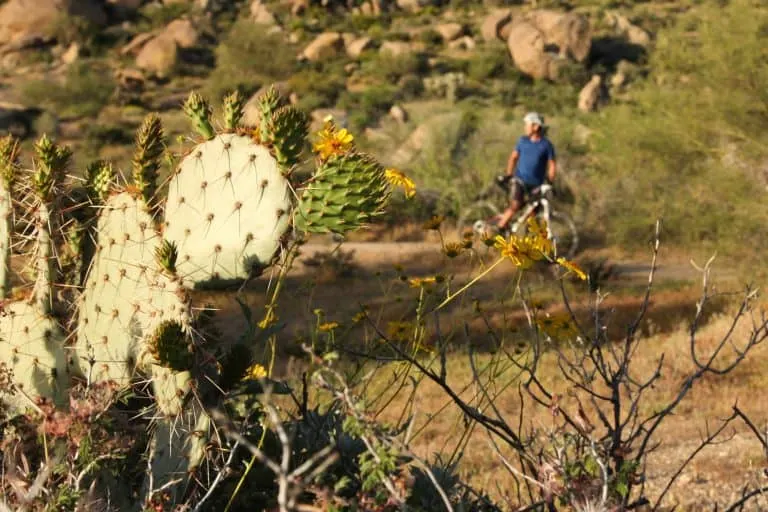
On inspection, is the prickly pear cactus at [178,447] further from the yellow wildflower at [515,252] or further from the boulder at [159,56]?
the boulder at [159,56]

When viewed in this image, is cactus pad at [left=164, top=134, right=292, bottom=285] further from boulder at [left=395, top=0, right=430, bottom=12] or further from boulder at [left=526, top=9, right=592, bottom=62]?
boulder at [left=395, top=0, right=430, bottom=12]

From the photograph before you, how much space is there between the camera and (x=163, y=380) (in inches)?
109

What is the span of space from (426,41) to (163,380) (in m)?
39.4

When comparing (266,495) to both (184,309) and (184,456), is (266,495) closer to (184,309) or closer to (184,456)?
(184,456)

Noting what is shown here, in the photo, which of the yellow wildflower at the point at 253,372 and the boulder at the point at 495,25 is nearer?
the yellow wildflower at the point at 253,372

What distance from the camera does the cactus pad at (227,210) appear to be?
287 centimetres

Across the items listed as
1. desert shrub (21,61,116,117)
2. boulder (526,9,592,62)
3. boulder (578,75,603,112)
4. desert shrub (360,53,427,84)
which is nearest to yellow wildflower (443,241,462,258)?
boulder (578,75,603,112)

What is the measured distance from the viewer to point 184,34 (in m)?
39.7

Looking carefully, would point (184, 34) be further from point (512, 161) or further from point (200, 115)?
point (200, 115)

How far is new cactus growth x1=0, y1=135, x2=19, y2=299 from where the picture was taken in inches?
123

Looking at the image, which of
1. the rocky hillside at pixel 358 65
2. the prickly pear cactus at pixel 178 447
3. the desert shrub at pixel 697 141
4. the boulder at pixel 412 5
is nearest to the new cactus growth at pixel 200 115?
the prickly pear cactus at pixel 178 447

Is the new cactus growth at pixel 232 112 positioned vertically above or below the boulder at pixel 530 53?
above

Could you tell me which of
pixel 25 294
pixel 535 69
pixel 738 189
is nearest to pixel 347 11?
pixel 535 69

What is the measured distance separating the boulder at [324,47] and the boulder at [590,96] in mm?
10920
